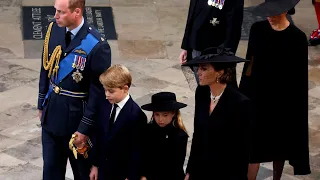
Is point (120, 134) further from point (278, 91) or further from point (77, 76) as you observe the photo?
point (278, 91)

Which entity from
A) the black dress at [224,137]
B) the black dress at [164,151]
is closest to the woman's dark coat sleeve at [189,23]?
the black dress at [164,151]

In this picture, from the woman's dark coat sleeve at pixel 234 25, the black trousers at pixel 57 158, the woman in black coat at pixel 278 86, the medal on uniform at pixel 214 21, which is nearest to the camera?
the black trousers at pixel 57 158

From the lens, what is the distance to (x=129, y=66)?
11438 mm

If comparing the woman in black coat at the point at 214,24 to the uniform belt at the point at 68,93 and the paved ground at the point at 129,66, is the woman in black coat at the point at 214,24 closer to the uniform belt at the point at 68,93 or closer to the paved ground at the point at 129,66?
the paved ground at the point at 129,66

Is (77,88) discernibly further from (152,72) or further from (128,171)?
(152,72)

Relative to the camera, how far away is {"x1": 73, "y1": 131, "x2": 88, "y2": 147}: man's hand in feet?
22.9

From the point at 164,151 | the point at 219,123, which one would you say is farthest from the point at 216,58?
the point at 164,151

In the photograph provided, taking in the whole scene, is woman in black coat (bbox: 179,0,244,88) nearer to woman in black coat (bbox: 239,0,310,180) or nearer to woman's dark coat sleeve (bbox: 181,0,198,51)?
woman's dark coat sleeve (bbox: 181,0,198,51)

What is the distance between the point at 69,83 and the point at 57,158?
2.25ft

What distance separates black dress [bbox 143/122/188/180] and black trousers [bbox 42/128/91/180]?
0.58 m

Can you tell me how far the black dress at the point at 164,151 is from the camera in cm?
693

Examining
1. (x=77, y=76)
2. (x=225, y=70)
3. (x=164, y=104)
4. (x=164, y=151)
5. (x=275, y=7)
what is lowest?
(x=164, y=151)

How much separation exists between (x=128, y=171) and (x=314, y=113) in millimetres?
3966

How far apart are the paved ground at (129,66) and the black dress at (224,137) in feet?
7.49
